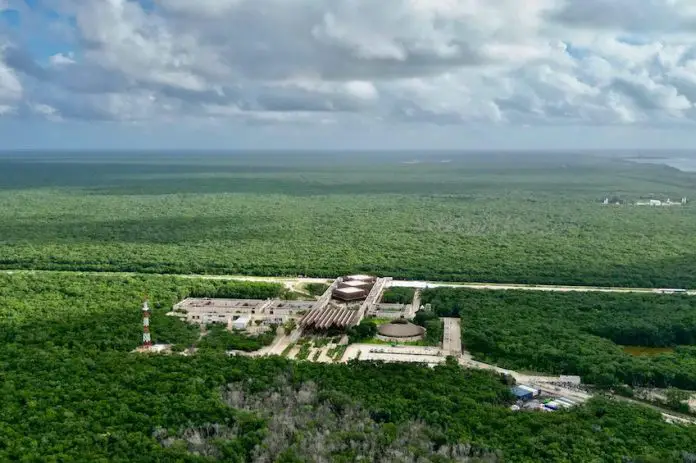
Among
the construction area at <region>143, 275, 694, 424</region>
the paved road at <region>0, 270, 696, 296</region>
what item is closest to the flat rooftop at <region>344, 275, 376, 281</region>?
the construction area at <region>143, 275, 694, 424</region>

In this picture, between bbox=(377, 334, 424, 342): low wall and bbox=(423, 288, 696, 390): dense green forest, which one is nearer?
bbox=(423, 288, 696, 390): dense green forest

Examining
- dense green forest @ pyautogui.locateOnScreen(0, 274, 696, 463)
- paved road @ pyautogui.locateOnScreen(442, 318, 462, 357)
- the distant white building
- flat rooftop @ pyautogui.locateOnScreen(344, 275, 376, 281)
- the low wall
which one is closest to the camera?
dense green forest @ pyautogui.locateOnScreen(0, 274, 696, 463)

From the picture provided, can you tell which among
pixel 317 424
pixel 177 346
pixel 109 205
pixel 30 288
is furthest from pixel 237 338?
pixel 109 205

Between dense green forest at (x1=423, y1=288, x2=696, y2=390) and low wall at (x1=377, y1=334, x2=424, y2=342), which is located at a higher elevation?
dense green forest at (x1=423, y1=288, x2=696, y2=390)

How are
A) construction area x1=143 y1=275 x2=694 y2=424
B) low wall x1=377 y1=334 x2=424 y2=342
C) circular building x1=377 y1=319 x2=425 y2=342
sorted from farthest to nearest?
circular building x1=377 y1=319 x2=425 y2=342, low wall x1=377 y1=334 x2=424 y2=342, construction area x1=143 y1=275 x2=694 y2=424

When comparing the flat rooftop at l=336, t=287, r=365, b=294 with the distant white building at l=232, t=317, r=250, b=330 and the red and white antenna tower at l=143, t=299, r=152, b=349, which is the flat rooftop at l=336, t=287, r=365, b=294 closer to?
the distant white building at l=232, t=317, r=250, b=330

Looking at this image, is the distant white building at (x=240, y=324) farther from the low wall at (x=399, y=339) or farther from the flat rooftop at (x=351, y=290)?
the low wall at (x=399, y=339)
